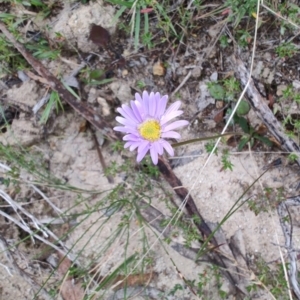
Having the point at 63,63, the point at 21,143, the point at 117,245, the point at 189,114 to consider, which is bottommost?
the point at 117,245

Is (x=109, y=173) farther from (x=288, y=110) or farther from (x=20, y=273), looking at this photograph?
(x=288, y=110)

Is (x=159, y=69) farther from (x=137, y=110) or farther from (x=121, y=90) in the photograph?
(x=137, y=110)

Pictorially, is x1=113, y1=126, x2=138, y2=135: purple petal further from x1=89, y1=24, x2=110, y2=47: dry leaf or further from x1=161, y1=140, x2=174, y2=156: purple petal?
x1=89, y1=24, x2=110, y2=47: dry leaf

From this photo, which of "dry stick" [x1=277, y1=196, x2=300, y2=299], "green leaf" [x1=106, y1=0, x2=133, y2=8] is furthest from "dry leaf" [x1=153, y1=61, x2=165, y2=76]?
"dry stick" [x1=277, y1=196, x2=300, y2=299]

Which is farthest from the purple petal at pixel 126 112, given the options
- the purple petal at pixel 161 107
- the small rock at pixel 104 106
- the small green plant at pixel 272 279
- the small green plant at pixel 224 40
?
the small green plant at pixel 272 279

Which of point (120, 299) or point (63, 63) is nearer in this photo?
point (120, 299)

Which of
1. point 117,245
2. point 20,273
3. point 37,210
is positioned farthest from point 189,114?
point 20,273
